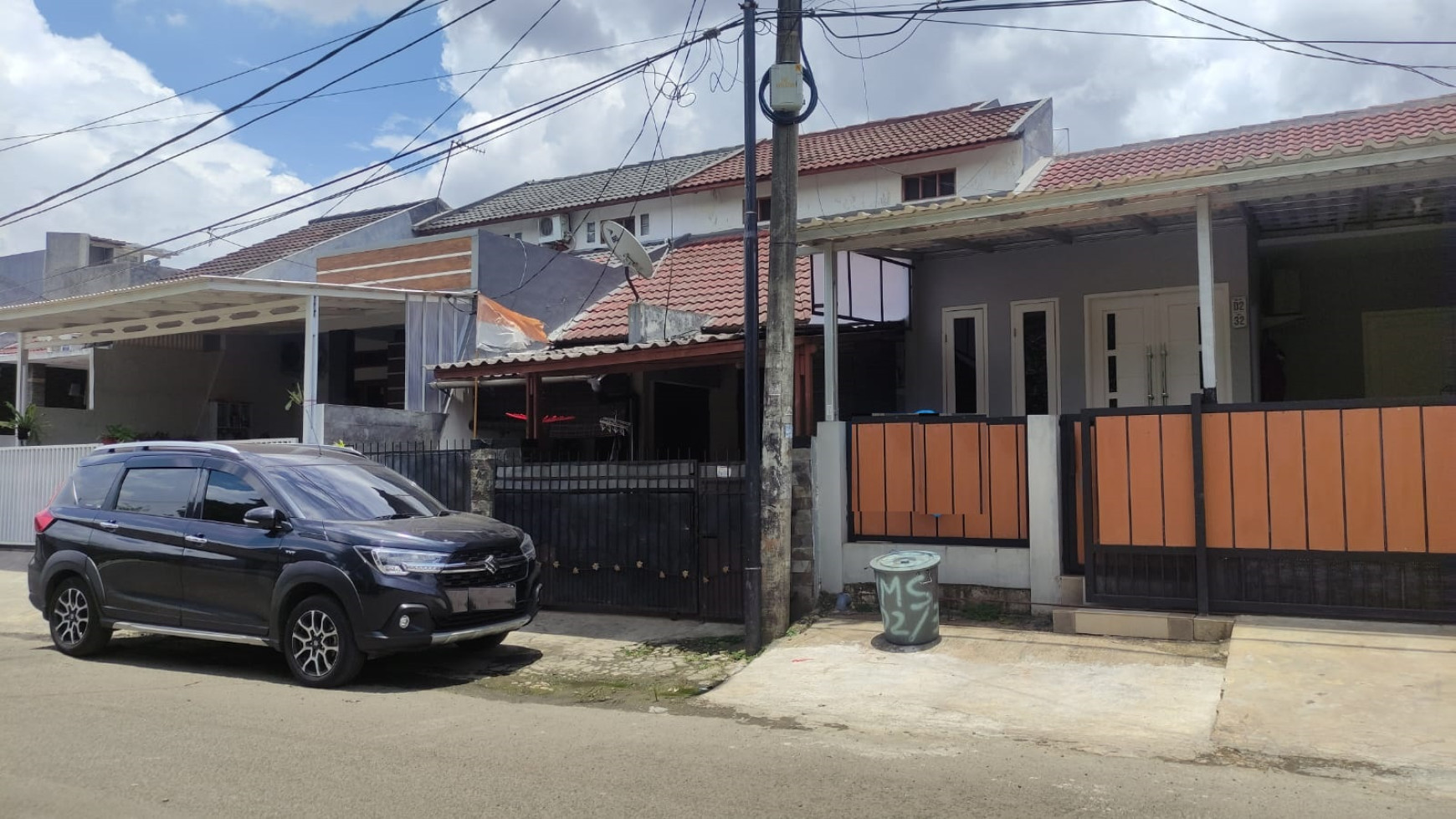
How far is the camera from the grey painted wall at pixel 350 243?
23.3 meters

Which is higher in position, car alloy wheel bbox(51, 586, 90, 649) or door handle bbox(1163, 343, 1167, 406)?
door handle bbox(1163, 343, 1167, 406)

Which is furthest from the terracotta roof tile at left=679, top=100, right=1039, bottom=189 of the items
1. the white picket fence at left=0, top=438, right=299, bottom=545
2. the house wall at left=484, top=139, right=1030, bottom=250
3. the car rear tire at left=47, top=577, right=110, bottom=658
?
the car rear tire at left=47, top=577, right=110, bottom=658

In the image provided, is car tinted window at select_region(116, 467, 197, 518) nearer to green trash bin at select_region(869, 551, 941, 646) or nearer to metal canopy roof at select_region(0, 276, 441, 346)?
metal canopy roof at select_region(0, 276, 441, 346)

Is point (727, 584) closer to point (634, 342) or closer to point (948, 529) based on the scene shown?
point (948, 529)

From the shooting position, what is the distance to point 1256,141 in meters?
13.9

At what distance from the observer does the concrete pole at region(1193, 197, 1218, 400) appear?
829 centimetres

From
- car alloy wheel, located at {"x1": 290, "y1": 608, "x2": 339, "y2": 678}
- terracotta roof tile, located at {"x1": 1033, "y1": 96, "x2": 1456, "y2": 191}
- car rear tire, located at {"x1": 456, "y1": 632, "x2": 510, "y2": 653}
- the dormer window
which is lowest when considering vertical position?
car rear tire, located at {"x1": 456, "y1": 632, "x2": 510, "y2": 653}

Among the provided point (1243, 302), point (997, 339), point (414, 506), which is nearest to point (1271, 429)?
point (1243, 302)

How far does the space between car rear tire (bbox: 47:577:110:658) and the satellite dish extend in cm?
691

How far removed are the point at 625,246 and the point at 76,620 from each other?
23.6ft

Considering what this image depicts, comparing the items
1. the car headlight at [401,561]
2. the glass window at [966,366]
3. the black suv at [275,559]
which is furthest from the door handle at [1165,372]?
the car headlight at [401,561]

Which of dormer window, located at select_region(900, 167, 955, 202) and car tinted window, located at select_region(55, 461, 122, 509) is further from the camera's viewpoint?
dormer window, located at select_region(900, 167, 955, 202)

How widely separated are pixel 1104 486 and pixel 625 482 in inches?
183

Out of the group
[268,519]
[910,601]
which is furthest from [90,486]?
[910,601]
